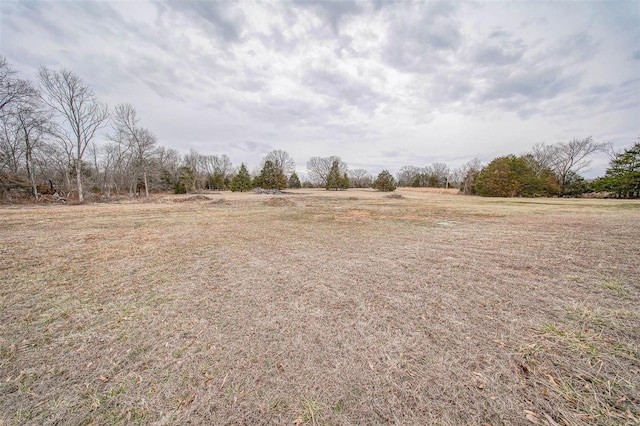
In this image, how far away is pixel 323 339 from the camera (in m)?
2.54

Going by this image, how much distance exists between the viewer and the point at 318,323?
2.84 meters

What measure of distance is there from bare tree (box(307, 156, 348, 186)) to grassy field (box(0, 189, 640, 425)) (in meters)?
65.6

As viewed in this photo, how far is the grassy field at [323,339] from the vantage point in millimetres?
1729

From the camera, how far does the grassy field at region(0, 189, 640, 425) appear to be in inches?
68.1

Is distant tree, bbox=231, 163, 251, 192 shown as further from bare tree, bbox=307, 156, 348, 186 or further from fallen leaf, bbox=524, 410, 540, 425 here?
fallen leaf, bbox=524, 410, 540, 425

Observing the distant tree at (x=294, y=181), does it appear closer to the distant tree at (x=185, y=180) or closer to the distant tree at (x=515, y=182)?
the distant tree at (x=185, y=180)

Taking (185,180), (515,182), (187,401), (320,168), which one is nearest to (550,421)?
(187,401)

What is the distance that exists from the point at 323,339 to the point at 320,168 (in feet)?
230

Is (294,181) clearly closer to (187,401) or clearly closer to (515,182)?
(515,182)

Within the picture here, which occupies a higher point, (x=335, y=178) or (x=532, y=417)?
(x=335, y=178)

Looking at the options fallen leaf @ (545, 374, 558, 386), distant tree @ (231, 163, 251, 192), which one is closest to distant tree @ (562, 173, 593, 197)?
fallen leaf @ (545, 374, 558, 386)

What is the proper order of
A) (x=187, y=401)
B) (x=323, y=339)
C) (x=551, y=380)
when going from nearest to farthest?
(x=187, y=401)
(x=551, y=380)
(x=323, y=339)

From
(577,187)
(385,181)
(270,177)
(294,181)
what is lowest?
(577,187)

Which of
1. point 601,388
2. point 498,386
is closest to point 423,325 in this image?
point 498,386
